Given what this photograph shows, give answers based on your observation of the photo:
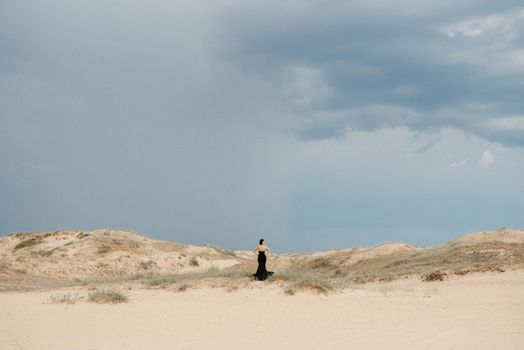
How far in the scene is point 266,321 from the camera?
48.7 feet

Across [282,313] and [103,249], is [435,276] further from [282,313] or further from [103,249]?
[103,249]

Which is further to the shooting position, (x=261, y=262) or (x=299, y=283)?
(x=261, y=262)

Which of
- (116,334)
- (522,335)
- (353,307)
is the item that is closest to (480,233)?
(353,307)

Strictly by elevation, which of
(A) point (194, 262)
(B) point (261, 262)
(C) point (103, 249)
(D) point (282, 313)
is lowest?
(D) point (282, 313)

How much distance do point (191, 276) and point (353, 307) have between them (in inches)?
321

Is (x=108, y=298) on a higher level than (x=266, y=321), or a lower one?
higher

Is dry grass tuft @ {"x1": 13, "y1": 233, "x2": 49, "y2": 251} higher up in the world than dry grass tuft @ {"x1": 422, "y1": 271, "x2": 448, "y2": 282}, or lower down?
higher up

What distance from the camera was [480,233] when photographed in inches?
1667

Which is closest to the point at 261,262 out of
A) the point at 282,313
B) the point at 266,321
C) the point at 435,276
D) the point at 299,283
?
the point at 299,283

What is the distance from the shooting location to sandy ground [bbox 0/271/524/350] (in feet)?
39.1

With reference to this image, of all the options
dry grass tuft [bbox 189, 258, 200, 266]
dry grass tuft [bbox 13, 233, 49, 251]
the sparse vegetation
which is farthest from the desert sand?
dry grass tuft [bbox 13, 233, 49, 251]

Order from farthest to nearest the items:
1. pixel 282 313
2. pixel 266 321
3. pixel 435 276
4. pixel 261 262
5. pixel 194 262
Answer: pixel 194 262 → pixel 435 276 → pixel 261 262 → pixel 282 313 → pixel 266 321

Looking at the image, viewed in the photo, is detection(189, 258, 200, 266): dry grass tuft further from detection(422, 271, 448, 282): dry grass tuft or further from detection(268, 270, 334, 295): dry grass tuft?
detection(268, 270, 334, 295): dry grass tuft

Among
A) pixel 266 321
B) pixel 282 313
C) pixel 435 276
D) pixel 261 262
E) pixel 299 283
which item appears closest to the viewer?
pixel 266 321
